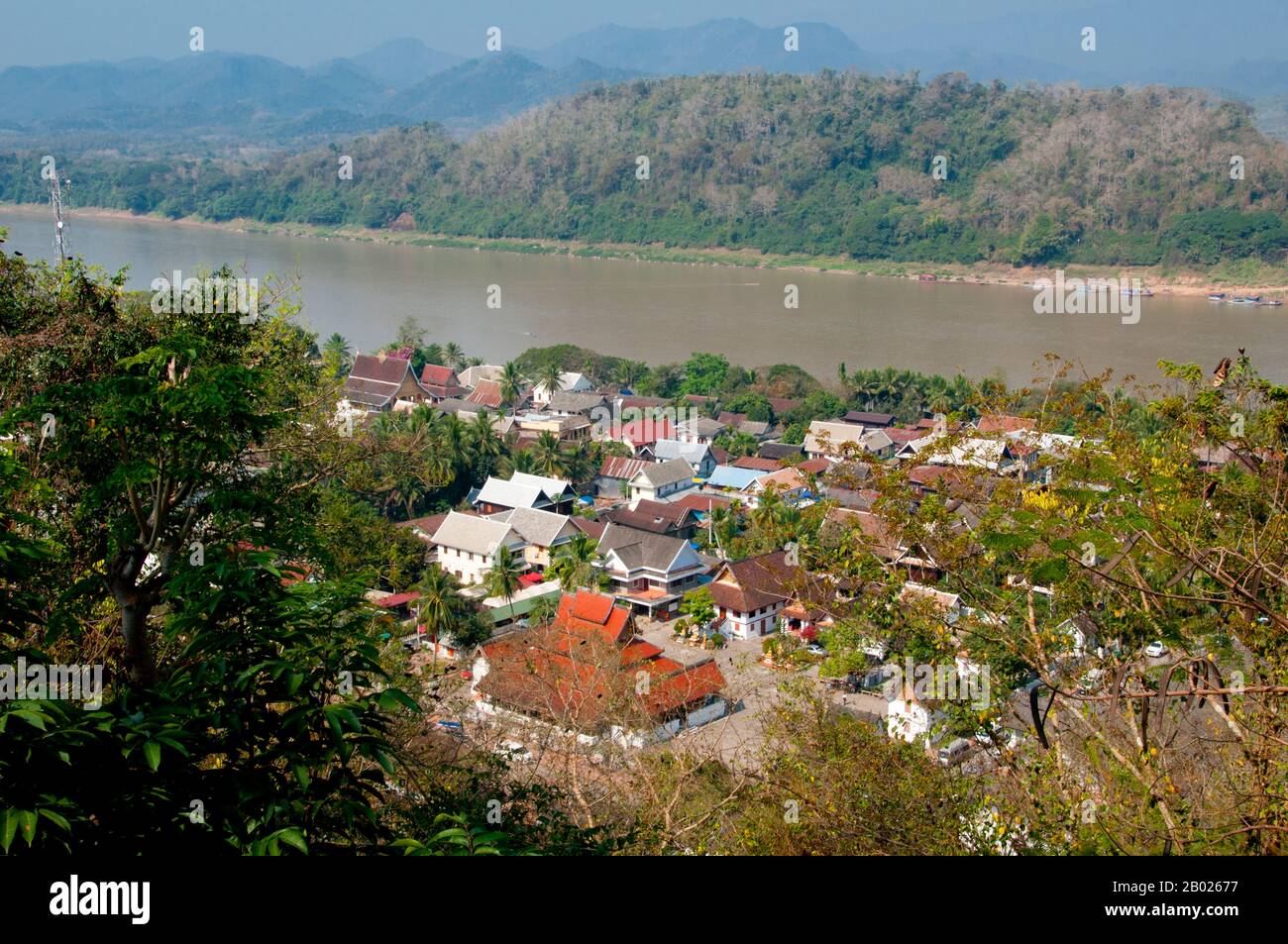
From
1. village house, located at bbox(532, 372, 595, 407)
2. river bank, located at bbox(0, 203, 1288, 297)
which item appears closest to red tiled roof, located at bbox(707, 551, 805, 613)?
village house, located at bbox(532, 372, 595, 407)

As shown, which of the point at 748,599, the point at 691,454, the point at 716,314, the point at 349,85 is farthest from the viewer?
the point at 349,85

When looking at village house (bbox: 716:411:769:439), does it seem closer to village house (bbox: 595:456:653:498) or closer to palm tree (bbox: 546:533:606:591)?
village house (bbox: 595:456:653:498)

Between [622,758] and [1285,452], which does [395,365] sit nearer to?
[622,758]

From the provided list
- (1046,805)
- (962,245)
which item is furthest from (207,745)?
(962,245)

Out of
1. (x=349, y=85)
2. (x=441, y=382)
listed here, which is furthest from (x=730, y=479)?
(x=349, y=85)

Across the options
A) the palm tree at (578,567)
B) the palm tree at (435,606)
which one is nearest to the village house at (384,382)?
the palm tree at (578,567)

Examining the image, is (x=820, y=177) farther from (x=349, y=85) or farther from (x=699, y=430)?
(x=349, y=85)

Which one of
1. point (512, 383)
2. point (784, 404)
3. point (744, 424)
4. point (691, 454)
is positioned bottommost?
point (691, 454)
